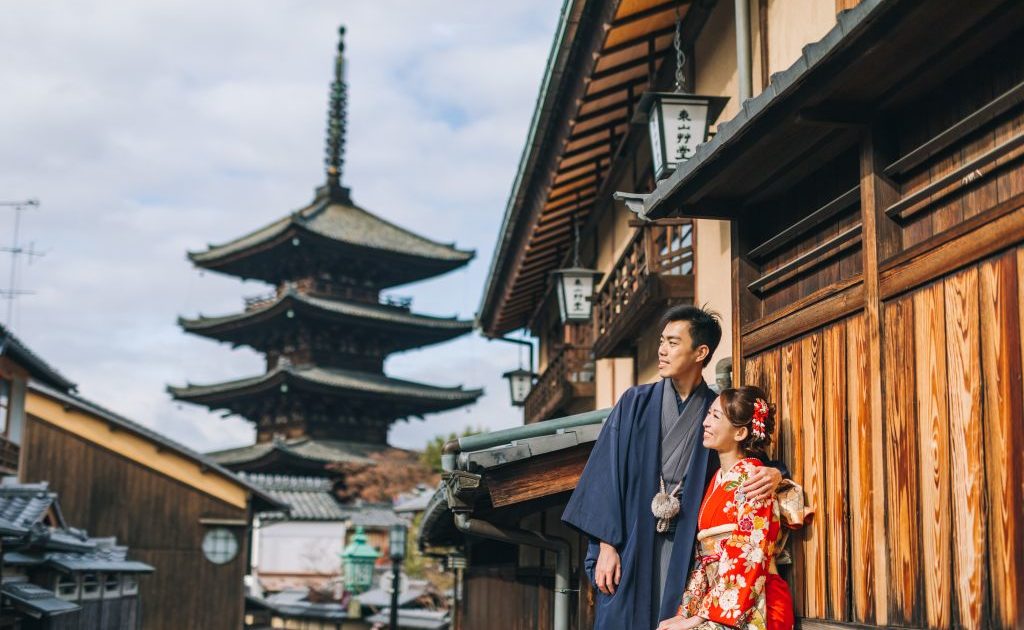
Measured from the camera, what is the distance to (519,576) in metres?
11.2

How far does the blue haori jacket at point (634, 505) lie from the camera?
15.1 feet

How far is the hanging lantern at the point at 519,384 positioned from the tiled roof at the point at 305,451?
2111 cm

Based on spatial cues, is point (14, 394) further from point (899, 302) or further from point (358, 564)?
point (899, 302)

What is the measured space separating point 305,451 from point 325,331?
16.2 feet

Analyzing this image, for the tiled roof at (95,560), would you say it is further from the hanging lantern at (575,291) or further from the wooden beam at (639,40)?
the wooden beam at (639,40)

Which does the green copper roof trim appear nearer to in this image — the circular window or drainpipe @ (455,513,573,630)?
drainpipe @ (455,513,573,630)

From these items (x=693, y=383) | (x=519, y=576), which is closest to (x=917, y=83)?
(x=693, y=383)

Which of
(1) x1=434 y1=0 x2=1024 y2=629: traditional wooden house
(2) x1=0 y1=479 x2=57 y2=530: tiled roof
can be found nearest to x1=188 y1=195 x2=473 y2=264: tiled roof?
(2) x1=0 y1=479 x2=57 y2=530: tiled roof

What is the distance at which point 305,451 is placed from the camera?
1636 inches

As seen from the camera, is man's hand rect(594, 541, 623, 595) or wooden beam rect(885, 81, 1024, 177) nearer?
wooden beam rect(885, 81, 1024, 177)

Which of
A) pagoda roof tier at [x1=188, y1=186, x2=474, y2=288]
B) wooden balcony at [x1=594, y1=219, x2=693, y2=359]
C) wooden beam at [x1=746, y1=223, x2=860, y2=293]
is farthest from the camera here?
pagoda roof tier at [x1=188, y1=186, x2=474, y2=288]

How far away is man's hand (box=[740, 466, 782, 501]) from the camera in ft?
14.1

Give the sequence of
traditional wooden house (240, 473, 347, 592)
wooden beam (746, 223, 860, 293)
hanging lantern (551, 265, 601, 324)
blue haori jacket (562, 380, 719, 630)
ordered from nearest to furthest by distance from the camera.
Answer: wooden beam (746, 223, 860, 293)
blue haori jacket (562, 380, 719, 630)
hanging lantern (551, 265, 601, 324)
traditional wooden house (240, 473, 347, 592)

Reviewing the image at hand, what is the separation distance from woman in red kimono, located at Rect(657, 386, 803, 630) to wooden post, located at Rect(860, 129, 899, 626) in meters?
0.41
